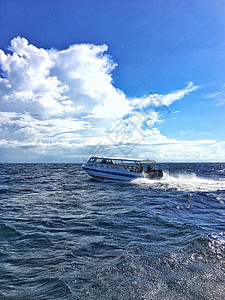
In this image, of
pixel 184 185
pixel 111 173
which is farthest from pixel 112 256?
pixel 111 173

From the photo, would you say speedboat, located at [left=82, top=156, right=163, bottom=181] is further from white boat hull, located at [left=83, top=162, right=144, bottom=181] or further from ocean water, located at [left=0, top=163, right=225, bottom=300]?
ocean water, located at [left=0, top=163, right=225, bottom=300]

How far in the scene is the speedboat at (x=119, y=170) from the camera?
108 feet

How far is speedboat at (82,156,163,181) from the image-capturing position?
32.8 m

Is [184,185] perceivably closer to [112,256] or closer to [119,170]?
[119,170]

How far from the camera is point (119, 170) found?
109 feet

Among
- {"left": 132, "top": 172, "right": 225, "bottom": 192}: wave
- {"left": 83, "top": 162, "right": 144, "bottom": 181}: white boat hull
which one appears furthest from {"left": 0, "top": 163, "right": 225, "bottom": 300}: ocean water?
{"left": 83, "top": 162, "right": 144, "bottom": 181}: white boat hull

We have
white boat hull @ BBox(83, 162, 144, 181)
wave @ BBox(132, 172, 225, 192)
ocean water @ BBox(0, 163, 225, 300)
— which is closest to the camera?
ocean water @ BBox(0, 163, 225, 300)

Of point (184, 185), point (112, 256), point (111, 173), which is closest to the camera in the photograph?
point (112, 256)

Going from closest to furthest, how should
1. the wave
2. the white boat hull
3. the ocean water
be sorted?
the ocean water, the wave, the white boat hull

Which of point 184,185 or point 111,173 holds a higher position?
point 111,173

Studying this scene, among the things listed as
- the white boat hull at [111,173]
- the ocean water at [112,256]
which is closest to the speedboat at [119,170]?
the white boat hull at [111,173]

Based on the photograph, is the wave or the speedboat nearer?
the wave

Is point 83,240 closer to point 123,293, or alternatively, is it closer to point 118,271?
point 118,271

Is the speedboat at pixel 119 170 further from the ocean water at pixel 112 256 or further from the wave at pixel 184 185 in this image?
the ocean water at pixel 112 256
